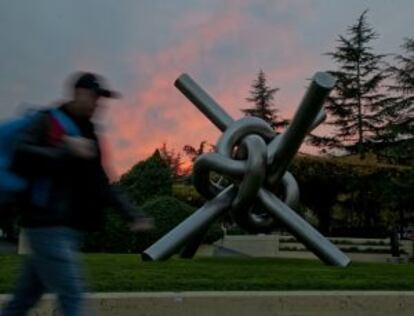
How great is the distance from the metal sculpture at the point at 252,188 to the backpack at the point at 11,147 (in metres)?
7.11

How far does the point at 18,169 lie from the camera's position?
3506mm

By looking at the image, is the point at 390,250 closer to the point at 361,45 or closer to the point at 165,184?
the point at 165,184

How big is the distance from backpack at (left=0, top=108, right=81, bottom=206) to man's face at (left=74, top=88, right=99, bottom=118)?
0.34ft

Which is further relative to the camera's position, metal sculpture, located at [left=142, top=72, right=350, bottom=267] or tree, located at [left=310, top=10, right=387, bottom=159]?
tree, located at [left=310, top=10, right=387, bottom=159]

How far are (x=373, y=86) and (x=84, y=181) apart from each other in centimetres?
4694

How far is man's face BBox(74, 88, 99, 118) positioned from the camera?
12.1 feet

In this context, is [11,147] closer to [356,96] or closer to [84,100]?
[84,100]

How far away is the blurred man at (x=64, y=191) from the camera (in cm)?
352

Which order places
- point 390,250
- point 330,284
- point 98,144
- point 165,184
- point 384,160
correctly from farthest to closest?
point 384,160 < point 390,250 < point 165,184 < point 330,284 < point 98,144

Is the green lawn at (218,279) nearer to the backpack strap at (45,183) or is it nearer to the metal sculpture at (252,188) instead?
the metal sculpture at (252,188)

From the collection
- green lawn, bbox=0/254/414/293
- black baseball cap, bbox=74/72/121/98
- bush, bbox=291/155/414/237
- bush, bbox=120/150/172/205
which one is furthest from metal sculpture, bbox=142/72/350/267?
bush, bbox=291/155/414/237

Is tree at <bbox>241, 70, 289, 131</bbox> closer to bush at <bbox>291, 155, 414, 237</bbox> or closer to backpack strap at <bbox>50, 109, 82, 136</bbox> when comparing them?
bush at <bbox>291, 155, 414, 237</bbox>

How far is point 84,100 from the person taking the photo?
3.70m

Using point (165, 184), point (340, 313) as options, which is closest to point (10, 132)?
point (340, 313)
